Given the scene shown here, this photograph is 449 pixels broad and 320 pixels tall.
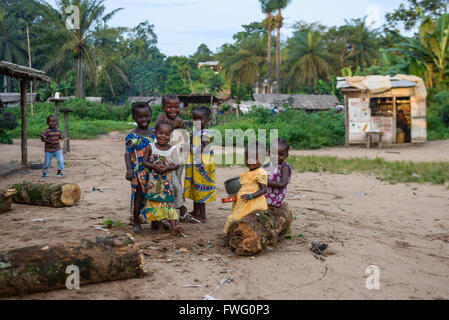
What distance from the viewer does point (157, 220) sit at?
383cm

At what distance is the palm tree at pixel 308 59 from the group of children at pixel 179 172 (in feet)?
118

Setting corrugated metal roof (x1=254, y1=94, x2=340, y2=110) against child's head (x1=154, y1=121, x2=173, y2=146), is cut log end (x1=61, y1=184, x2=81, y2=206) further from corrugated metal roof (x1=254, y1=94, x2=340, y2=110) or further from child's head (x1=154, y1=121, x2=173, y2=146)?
corrugated metal roof (x1=254, y1=94, x2=340, y2=110)

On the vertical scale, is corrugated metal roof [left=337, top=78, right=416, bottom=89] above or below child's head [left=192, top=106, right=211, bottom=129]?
above

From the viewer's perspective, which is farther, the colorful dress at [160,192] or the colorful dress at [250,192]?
the colorful dress at [160,192]

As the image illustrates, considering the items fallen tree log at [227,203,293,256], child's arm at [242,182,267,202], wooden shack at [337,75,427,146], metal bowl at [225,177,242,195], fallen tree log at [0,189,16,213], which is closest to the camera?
fallen tree log at [227,203,293,256]

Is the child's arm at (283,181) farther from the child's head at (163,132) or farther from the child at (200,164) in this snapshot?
the child's head at (163,132)

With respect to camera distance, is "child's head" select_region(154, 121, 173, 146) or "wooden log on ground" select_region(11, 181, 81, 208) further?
"wooden log on ground" select_region(11, 181, 81, 208)

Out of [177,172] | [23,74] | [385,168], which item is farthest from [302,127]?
[177,172]

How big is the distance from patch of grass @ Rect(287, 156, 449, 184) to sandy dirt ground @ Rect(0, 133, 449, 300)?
754 millimetres

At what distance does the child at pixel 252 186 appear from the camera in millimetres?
3410

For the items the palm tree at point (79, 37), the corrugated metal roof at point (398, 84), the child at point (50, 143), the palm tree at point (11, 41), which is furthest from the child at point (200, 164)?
the palm tree at point (11, 41)

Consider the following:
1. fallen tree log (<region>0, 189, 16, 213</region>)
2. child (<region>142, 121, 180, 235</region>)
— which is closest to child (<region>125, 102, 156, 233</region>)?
child (<region>142, 121, 180, 235</region>)

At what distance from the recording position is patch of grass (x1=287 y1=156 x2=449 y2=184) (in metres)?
7.35
